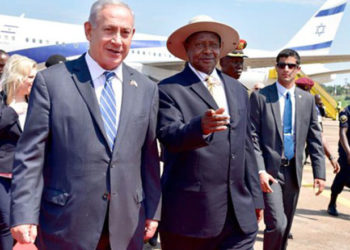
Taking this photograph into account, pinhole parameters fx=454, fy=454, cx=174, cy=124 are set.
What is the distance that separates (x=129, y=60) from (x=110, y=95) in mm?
22291

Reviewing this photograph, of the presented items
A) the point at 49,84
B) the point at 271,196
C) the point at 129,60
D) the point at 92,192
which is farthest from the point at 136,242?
the point at 129,60

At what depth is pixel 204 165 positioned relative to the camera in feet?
9.82

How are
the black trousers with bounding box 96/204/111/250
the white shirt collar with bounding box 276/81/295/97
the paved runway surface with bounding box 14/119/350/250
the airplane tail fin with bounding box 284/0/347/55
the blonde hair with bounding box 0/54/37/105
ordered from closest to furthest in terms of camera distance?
the black trousers with bounding box 96/204/111/250 → the blonde hair with bounding box 0/54/37/105 → the white shirt collar with bounding box 276/81/295/97 → the paved runway surface with bounding box 14/119/350/250 → the airplane tail fin with bounding box 284/0/347/55

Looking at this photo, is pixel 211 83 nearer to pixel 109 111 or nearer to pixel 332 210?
pixel 109 111

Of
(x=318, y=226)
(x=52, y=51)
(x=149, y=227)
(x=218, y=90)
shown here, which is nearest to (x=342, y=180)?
(x=318, y=226)

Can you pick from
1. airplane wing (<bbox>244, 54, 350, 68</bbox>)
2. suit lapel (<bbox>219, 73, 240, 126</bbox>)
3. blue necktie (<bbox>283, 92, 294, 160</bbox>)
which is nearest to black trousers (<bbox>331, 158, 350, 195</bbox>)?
blue necktie (<bbox>283, 92, 294, 160</bbox>)

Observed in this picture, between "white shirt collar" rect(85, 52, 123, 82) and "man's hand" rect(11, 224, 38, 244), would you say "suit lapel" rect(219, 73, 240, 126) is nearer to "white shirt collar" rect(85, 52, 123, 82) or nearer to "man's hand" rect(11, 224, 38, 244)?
"white shirt collar" rect(85, 52, 123, 82)

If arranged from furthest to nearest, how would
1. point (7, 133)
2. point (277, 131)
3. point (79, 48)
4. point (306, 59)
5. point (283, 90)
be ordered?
point (306, 59) → point (79, 48) → point (283, 90) → point (277, 131) → point (7, 133)

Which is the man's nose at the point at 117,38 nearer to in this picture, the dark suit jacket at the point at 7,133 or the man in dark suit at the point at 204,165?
the man in dark suit at the point at 204,165

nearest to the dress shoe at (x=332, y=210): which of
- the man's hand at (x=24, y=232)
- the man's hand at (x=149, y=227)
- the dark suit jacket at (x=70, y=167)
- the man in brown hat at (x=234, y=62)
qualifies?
the man in brown hat at (x=234, y=62)

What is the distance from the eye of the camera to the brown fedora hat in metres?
3.13

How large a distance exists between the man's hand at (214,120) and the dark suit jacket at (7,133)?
1923 millimetres

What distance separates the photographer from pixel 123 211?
2.54 metres

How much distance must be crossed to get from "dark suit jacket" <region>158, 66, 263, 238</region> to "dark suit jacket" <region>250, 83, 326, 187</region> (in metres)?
1.24
